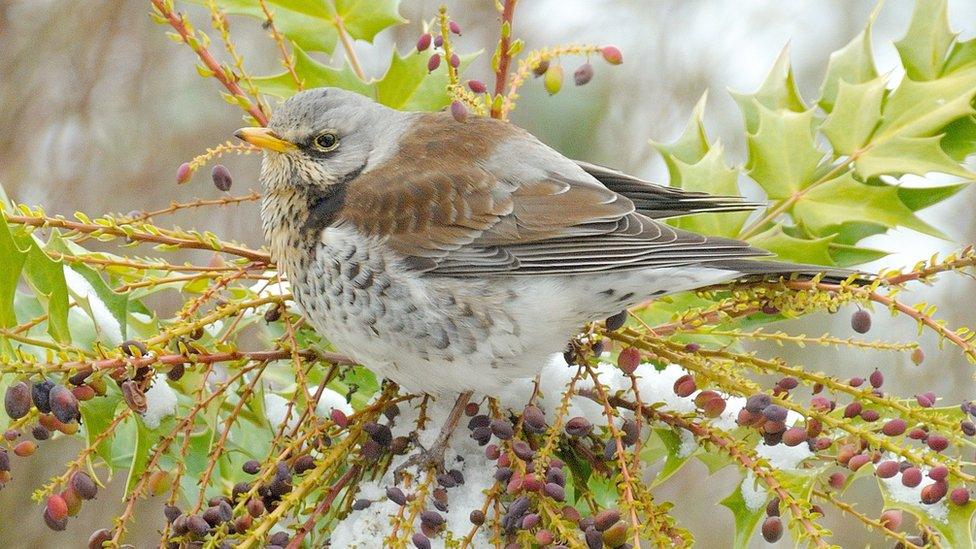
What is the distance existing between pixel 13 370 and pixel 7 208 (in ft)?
1.47

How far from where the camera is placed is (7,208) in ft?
5.22

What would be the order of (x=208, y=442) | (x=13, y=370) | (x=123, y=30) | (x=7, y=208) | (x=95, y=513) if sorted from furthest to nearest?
(x=123, y=30), (x=95, y=513), (x=208, y=442), (x=7, y=208), (x=13, y=370)

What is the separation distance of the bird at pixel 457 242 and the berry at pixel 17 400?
57cm

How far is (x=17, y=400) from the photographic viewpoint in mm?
1316

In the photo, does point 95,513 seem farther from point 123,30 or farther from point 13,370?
point 13,370

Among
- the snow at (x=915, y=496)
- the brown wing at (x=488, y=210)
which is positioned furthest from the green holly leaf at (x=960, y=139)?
the snow at (x=915, y=496)

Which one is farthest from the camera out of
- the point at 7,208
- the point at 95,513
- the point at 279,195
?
the point at 95,513

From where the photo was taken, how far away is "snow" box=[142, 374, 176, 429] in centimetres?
161

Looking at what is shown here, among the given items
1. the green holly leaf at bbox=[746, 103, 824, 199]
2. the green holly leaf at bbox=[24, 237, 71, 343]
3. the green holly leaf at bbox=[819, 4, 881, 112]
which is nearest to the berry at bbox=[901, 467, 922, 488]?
the green holly leaf at bbox=[746, 103, 824, 199]

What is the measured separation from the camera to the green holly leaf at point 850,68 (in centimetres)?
196

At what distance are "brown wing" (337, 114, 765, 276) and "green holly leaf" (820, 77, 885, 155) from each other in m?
0.33

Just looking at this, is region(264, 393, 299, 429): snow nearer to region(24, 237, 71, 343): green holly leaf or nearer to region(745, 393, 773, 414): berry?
region(24, 237, 71, 343): green holly leaf

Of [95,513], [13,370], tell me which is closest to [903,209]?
[13,370]

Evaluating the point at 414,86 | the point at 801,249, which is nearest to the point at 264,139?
the point at 414,86
